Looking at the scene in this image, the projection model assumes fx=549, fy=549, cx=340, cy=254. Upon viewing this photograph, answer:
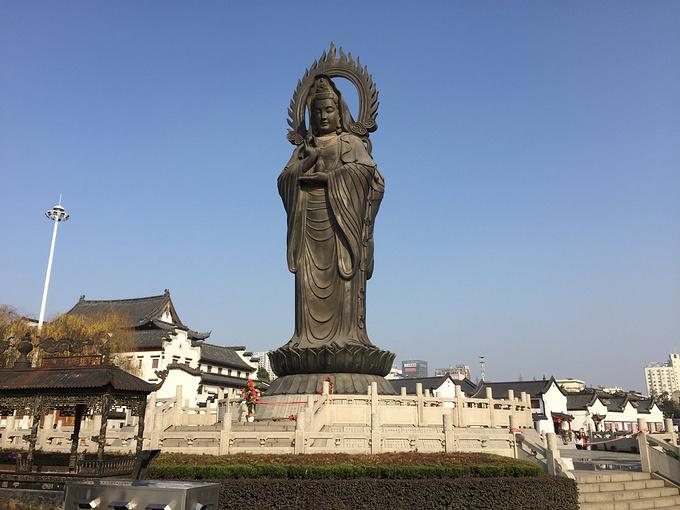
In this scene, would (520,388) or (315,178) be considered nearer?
(315,178)

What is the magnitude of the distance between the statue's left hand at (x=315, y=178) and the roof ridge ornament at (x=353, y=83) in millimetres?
1913

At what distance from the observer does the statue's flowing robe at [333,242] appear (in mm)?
17594

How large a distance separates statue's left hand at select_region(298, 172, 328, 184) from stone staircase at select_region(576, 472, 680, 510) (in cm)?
1115

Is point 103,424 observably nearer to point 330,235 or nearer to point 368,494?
point 368,494

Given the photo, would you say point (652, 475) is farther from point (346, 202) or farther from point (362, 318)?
point (346, 202)

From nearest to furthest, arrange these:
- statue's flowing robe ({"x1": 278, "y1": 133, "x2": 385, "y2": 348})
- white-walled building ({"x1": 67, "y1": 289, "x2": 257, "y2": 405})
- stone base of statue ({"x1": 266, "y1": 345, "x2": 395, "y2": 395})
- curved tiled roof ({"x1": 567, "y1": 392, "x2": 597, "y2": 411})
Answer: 1. stone base of statue ({"x1": 266, "y1": 345, "x2": 395, "y2": 395})
2. statue's flowing robe ({"x1": 278, "y1": 133, "x2": 385, "y2": 348})
3. white-walled building ({"x1": 67, "y1": 289, "x2": 257, "y2": 405})
4. curved tiled roof ({"x1": 567, "y1": 392, "x2": 597, "y2": 411})

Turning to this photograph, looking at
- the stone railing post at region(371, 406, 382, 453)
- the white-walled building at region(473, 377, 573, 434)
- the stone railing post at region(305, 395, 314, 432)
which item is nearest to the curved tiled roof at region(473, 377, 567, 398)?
the white-walled building at region(473, 377, 573, 434)

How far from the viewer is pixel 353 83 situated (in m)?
19.8

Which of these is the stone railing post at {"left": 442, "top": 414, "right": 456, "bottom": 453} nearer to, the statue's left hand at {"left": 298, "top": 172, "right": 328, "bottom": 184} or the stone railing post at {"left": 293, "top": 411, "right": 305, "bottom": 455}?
the stone railing post at {"left": 293, "top": 411, "right": 305, "bottom": 455}

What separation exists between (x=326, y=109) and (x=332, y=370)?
28.9 feet

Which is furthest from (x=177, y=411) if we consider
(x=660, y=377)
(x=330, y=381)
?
(x=660, y=377)

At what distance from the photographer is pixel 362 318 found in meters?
17.9

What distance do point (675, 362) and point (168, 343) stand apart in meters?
186

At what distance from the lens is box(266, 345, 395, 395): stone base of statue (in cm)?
1602
